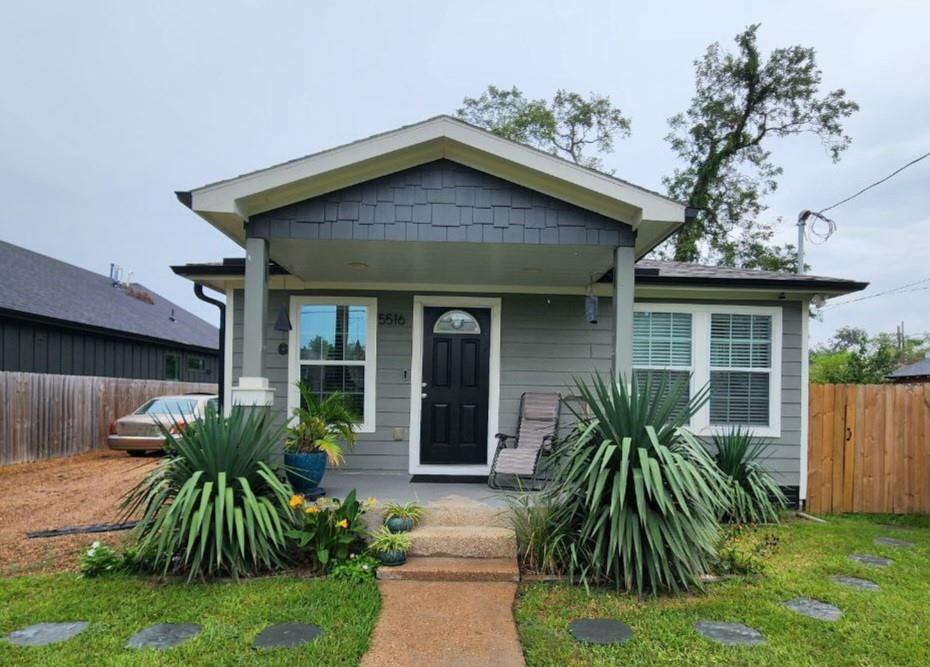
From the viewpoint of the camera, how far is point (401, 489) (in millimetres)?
5430

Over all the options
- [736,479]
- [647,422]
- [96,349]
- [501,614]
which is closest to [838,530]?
[736,479]

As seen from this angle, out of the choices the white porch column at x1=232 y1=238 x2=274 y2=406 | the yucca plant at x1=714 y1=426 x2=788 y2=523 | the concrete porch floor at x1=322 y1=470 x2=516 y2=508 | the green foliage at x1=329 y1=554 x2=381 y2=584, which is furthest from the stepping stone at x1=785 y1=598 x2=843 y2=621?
the white porch column at x1=232 y1=238 x2=274 y2=406

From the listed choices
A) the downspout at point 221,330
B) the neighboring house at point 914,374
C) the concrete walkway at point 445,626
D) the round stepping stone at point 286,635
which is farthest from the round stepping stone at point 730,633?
the neighboring house at point 914,374

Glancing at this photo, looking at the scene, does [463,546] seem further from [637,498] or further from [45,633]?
[45,633]

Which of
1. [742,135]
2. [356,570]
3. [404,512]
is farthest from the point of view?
[742,135]

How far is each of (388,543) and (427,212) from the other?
250cm

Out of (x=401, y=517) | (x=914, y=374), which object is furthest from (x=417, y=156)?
(x=914, y=374)

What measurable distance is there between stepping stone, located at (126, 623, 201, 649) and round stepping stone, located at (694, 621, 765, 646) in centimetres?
275

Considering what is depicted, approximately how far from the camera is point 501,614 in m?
3.26

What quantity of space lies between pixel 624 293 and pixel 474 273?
1830mm

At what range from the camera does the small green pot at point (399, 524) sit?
13.5 feet

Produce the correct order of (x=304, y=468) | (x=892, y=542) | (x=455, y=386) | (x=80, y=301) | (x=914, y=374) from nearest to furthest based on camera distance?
(x=304, y=468)
(x=892, y=542)
(x=455, y=386)
(x=80, y=301)
(x=914, y=374)

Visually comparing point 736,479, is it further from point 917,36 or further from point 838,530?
point 917,36

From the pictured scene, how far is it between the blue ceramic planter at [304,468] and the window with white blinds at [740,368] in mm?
4432
